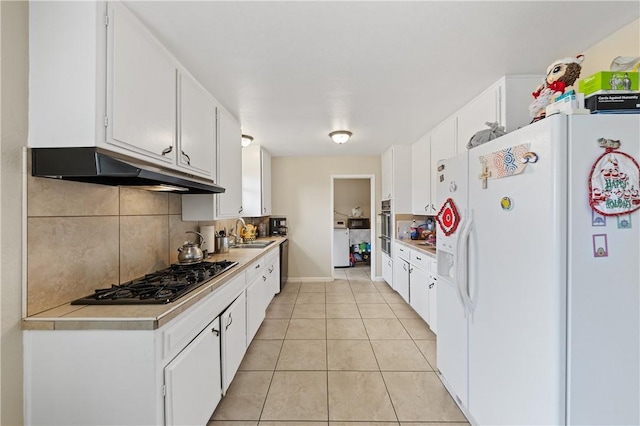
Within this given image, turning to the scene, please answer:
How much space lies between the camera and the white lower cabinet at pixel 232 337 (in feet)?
6.36

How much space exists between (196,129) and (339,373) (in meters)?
2.24

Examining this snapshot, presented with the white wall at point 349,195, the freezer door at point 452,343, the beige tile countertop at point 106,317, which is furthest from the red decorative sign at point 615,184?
the white wall at point 349,195

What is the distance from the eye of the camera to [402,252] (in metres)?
4.02

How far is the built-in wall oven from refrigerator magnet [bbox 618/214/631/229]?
137 inches

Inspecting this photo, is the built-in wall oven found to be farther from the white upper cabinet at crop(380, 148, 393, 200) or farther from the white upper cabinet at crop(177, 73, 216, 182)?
the white upper cabinet at crop(177, 73, 216, 182)

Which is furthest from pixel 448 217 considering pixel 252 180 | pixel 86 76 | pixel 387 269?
pixel 252 180

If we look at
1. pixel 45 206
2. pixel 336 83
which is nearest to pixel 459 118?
pixel 336 83

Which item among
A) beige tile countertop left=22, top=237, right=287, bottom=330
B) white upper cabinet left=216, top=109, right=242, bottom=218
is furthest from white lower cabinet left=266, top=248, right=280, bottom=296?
beige tile countertop left=22, top=237, right=287, bottom=330

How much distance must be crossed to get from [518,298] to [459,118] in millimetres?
2008

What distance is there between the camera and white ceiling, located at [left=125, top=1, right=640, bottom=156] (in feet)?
4.58

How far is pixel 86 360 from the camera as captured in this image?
1.20m

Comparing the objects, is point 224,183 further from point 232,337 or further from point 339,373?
point 339,373

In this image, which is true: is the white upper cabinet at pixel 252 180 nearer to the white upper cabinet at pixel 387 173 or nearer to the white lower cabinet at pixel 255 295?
the white lower cabinet at pixel 255 295

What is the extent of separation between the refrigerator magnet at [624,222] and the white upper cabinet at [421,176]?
8.28 ft
